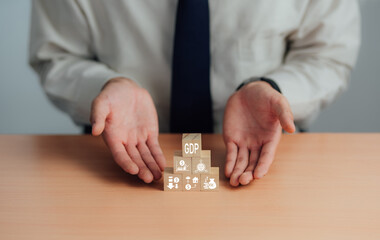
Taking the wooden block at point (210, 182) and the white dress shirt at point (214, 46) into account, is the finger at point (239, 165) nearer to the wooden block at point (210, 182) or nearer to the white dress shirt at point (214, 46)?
the wooden block at point (210, 182)

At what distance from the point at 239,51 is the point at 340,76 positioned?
357 mm

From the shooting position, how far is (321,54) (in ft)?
4.63

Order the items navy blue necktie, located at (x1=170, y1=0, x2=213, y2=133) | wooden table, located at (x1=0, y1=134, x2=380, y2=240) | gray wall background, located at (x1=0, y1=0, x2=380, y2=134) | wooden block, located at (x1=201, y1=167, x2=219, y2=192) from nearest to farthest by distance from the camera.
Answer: wooden table, located at (x1=0, y1=134, x2=380, y2=240) → wooden block, located at (x1=201, y1=167, x2=219, y2=192) → navy blue necktie, located at (x1=170, y1=0, x2=213, y2=133) → gray wall background, located at (x1=0, y1=0, x2=380, y2=134)

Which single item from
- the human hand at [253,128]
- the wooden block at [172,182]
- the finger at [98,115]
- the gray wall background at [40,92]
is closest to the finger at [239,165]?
the human hand at [253,128]

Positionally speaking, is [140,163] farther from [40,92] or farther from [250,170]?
[40,92]

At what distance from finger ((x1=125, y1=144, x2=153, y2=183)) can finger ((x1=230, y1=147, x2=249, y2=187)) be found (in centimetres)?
17

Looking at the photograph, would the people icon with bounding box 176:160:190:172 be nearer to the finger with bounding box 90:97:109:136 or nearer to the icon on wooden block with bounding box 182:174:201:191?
the icon on wooden block with bounding box 182:174:201:191

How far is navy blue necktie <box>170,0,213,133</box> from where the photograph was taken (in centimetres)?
125

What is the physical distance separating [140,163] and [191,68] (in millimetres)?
441

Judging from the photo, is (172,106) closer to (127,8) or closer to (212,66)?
(212,66)

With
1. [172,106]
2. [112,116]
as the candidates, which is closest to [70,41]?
[172,106]

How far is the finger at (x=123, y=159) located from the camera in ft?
2.95

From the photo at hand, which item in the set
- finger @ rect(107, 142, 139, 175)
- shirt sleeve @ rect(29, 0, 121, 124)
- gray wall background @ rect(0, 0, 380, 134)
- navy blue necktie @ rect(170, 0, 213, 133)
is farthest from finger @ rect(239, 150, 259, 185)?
gray wall background @ rect(0, 0, 380, 134)

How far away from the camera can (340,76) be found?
1.42m
